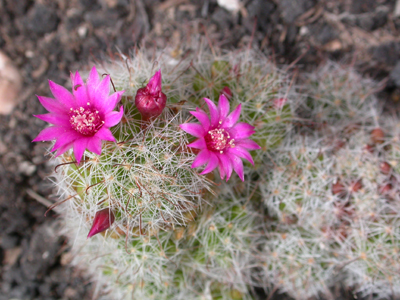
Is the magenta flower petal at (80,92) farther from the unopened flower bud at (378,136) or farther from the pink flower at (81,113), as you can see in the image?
the unopened flower bud at (378,136)

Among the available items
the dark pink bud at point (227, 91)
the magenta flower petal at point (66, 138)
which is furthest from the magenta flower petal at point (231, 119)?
the magenta flower petal at point (66, 138)

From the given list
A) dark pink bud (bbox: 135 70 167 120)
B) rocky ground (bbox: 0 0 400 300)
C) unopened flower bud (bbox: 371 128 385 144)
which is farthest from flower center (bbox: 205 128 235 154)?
rocky ground (bbox: 0 0 400 300)

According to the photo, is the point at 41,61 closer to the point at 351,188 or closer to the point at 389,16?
the point at 351,188

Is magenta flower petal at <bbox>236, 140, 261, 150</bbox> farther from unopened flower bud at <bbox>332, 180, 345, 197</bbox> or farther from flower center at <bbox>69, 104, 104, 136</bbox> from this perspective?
unopened flower bud at <bbox>332, 180, 345, 197</bbox>

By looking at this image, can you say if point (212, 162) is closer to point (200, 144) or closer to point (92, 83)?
point (200, 144)

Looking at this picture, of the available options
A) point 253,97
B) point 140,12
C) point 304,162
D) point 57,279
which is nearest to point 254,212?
point 304,162

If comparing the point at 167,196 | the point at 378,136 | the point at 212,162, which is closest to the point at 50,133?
the point at 167,196
